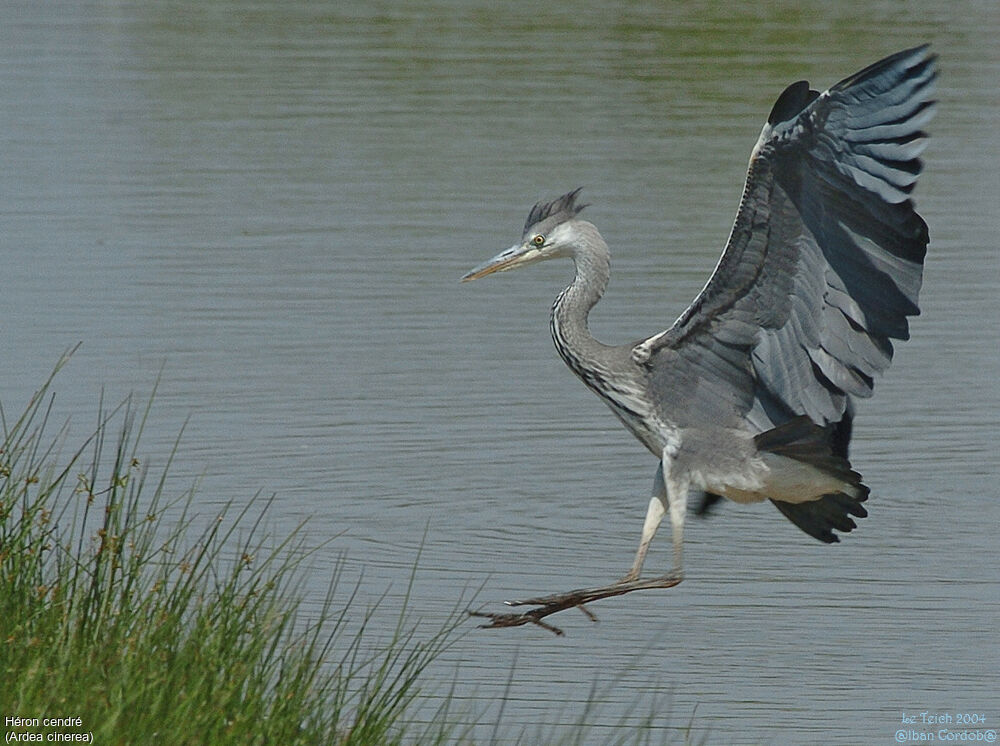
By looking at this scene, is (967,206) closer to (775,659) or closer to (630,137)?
(630,137)

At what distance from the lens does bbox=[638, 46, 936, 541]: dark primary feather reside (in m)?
6.29

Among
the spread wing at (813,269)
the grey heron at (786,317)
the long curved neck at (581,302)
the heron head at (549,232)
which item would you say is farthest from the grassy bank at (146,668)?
the heron head at (549,232)

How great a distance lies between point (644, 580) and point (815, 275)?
3.62ft

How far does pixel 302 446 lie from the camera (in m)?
9.76

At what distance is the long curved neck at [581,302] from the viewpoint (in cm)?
707

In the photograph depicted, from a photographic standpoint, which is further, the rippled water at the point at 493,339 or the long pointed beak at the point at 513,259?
the rippled water at the point at 493,339

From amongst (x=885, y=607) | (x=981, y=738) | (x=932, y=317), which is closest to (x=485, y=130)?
(x=932, y=317)

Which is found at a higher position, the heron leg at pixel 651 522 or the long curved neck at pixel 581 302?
the long curved neck at pixel 581 302

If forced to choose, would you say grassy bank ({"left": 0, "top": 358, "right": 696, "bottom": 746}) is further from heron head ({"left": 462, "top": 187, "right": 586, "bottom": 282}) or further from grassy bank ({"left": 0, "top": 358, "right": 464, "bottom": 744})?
heron head ({"left": 462, "top": 187, "right": 586, "bottom": 282})

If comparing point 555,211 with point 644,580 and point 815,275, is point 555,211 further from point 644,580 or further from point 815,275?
point 644,580

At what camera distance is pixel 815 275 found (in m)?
6.64

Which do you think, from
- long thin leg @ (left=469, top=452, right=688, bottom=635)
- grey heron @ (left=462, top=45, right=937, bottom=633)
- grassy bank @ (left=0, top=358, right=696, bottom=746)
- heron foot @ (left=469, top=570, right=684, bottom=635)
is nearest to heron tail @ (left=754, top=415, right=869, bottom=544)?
grey heron @ (left=462, top=45, right=937, bottom=633)

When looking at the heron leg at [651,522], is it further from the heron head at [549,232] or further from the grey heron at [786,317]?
the heron head at [549,232]

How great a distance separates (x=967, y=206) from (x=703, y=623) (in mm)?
8315
